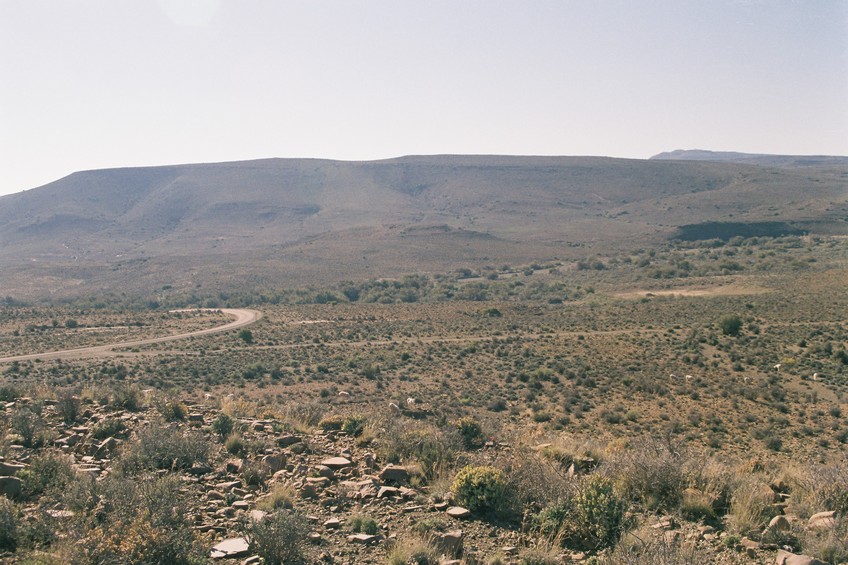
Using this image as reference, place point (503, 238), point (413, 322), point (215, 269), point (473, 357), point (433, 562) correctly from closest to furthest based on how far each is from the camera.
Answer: point (433, 562), point (473, 357), point (413, 322), point (215, 269), point (503, 238)

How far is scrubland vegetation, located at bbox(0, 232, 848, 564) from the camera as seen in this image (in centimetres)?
744

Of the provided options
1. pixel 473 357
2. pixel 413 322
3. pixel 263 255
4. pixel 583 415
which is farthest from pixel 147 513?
pixel 263 255

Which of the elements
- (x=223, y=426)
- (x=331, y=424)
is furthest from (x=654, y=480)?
(x=223, y=426)

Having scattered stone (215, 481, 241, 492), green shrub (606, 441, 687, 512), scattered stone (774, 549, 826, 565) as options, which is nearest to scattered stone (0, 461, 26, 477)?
scattered stone (215, 481, 241, 492)

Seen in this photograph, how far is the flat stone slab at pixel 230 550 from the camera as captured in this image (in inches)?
280

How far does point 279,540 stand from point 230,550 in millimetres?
617

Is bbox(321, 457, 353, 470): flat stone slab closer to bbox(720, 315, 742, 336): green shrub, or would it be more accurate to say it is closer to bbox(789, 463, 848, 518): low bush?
bbox(789, 463, 848, 518): low bush

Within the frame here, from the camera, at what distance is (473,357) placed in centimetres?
4053

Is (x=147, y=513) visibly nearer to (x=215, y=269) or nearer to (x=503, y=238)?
(x=215, y=269)

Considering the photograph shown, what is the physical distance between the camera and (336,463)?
10.5 meters

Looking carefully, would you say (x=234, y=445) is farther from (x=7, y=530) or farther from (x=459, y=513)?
(x=459, y=513)

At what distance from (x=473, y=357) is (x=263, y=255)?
86.4 metres

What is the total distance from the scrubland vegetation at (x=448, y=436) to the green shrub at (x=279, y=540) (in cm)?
3

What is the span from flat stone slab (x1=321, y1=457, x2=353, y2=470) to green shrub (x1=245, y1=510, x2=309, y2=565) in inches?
121
